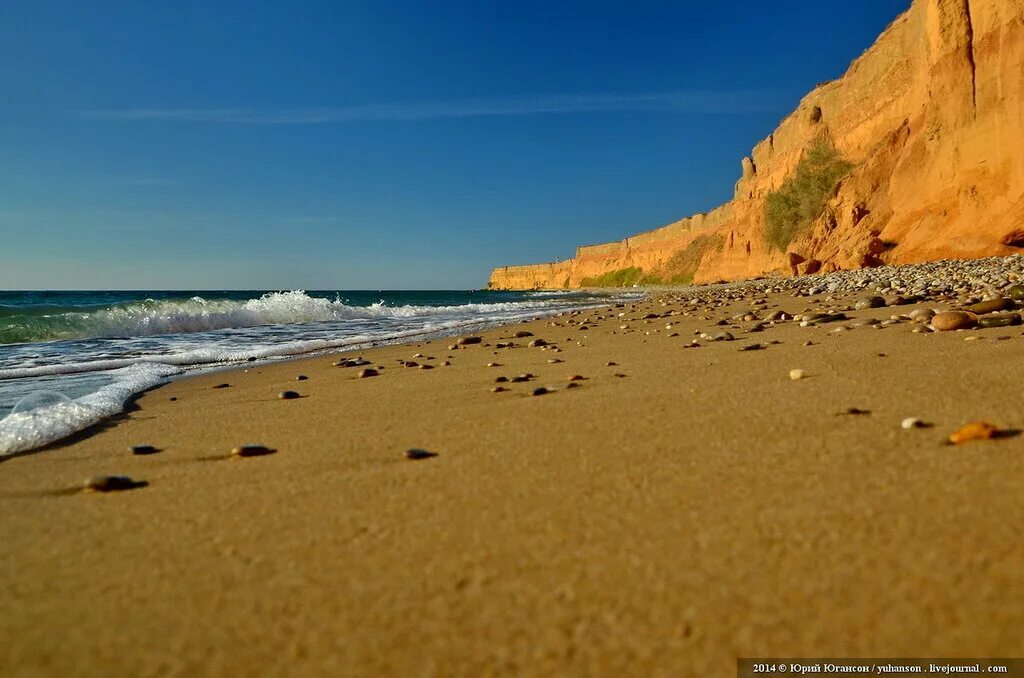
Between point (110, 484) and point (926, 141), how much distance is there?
29681mm

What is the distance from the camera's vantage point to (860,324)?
564cm

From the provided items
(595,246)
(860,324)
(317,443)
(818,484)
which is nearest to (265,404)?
(317,443)

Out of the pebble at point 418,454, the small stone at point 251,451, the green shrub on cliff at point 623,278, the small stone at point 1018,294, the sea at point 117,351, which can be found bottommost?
the small stone at point 251,451

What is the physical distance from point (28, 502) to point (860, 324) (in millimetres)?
6133

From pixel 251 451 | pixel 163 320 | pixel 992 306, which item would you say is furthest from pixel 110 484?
pixel 163 320

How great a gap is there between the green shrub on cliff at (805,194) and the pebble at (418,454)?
36462 millimetres

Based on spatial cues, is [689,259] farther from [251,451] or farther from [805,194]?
[251,451]

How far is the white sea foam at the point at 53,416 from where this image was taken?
2.95 m

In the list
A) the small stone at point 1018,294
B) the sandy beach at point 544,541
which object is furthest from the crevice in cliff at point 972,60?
the sandy beach at point 544,541

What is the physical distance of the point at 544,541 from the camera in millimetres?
1436

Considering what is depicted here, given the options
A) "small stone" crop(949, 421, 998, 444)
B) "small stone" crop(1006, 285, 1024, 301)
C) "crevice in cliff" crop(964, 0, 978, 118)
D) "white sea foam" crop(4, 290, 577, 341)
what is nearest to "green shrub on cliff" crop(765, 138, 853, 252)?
"crevice in cliff" crop(964, 0, 978, 118)

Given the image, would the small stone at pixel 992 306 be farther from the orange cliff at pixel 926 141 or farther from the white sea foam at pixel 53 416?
the orange cliff at pixel 926 141

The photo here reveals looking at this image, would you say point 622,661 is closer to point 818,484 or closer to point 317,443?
point 818,484

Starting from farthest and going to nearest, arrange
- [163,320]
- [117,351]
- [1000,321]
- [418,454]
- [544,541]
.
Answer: [163,320]
[117,351]
[1000,321]
[418,454]
[544,541]
